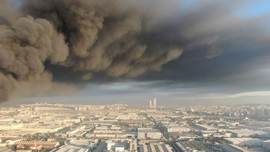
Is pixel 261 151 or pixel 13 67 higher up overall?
pixel 13 67

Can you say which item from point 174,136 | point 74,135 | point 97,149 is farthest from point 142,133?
point 97,149

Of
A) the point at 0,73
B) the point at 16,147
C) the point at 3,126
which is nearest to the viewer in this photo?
the point at 0,73

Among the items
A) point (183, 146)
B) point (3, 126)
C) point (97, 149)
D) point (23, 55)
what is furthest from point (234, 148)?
point (3, 126)

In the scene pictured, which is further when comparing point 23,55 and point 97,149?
point 97,149

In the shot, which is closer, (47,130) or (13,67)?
(13,67)

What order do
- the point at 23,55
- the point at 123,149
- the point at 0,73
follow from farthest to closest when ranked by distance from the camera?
1. the point at 123,149
2. the point at 23,55
3. the point at 0,73

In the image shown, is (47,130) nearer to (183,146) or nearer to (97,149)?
(97,149)

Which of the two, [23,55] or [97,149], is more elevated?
[23,55]

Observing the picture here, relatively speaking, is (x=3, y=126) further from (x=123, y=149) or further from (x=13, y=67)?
(x=13, y=67)

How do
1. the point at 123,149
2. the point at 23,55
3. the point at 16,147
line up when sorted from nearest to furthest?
the point at 23,55 → the point at 123,149 → the point at 16,147
